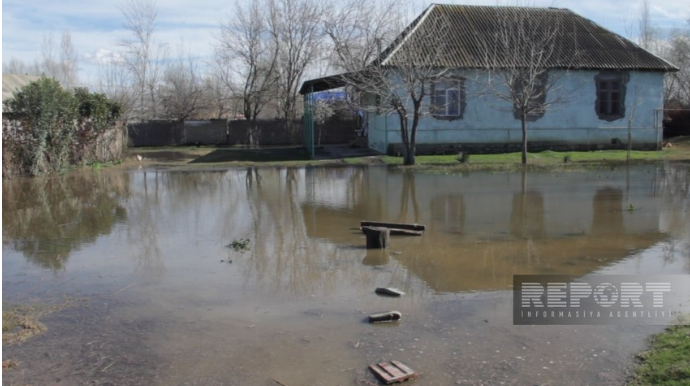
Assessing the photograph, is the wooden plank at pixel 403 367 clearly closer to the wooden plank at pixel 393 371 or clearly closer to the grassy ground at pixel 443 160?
the wooden plank at pixel 393 371

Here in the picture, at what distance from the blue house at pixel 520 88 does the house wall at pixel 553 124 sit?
4 cm

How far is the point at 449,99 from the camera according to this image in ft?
86.2

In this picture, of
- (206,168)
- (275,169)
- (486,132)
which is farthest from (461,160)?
(206,168)

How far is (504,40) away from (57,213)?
18.4m

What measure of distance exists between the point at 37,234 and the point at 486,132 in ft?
65.5

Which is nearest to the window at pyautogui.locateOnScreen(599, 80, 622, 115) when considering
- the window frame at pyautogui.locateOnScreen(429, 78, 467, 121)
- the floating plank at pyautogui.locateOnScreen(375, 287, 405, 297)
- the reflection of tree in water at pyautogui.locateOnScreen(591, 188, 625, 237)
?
the window frame at pyautogui.locateOnScreen(429, 78, 467, 121)

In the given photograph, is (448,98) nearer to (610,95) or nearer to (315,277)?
(610,95)

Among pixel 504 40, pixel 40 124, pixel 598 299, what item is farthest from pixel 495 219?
pixel 40 124

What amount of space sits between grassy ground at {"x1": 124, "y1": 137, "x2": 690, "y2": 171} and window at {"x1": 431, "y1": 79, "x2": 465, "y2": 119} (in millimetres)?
2088

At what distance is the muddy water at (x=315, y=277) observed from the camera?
5199 millimetres

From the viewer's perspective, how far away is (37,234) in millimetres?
10883

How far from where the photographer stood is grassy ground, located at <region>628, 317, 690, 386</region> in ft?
14.7

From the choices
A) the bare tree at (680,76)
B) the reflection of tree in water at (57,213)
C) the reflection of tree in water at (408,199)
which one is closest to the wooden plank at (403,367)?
the reflection of tree in water at (57,213)

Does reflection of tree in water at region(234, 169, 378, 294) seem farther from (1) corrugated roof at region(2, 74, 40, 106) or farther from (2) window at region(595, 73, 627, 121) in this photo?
(1) corrugated roof at region(2, 74, 40, 106)
